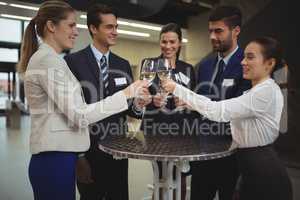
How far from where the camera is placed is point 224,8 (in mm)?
1921

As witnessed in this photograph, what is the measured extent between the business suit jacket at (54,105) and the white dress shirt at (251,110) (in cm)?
41

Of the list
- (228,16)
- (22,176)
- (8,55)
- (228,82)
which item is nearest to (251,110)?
(228,82)

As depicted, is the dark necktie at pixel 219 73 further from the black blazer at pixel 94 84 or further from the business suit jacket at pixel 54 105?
the business suit jacket at pixel 54 105

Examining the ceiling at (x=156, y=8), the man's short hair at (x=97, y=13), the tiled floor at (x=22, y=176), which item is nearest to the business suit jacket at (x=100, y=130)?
the man's short hair at (x=97, y=13)

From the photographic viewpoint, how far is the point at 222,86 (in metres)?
1.83

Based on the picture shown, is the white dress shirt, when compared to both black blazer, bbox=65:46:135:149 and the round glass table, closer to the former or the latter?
the round glass table

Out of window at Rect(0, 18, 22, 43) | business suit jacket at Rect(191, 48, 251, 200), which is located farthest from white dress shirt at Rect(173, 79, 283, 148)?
window at Rect(0, 18, 22, 43)

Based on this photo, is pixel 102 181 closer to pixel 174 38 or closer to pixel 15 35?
pixel 174 38

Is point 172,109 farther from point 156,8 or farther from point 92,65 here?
point 156,8

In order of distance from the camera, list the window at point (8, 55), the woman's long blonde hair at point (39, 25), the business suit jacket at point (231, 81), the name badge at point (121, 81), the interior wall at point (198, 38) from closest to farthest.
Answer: the woman's long blonde hair at point (39, 25)
the business suit jacket at point (231, 81)
the name badge at point (121, 81)
the interior wall at point (198, 38)
the window at point (8, 55)

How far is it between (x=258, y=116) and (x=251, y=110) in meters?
0.06

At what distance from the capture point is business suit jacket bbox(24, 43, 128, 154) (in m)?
1.29

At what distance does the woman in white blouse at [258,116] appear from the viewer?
141cm

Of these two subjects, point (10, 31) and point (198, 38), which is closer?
point (198, 38)
